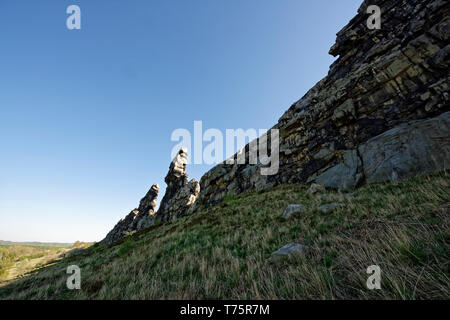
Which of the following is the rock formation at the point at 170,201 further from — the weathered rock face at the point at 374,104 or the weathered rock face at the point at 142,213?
the weathered rock face at the point at 374,104

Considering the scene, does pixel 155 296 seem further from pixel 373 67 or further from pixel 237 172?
pixel 237 172

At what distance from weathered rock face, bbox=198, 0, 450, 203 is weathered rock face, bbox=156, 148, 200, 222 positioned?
19704 millimetres

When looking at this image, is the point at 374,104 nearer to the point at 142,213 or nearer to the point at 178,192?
the point at 178,192

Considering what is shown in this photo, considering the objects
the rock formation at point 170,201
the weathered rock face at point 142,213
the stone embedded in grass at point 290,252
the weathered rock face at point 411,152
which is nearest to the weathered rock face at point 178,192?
the rock formation at point 170,201

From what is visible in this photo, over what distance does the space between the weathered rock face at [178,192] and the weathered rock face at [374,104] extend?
1970 cm

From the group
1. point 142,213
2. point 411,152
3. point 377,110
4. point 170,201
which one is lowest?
point 142,213

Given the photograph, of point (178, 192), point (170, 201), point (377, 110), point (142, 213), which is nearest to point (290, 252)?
point (377, 110)

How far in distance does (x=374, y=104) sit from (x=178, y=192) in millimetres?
40667

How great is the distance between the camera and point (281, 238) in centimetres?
508

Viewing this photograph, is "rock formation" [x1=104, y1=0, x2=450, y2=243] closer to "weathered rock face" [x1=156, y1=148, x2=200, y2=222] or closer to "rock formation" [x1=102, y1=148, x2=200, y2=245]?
"weathered rock face" [x1=156, y1=148, x2=200, y2=222]

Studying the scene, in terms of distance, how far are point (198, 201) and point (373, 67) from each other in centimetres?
2998

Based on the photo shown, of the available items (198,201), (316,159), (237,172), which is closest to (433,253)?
(316,159)

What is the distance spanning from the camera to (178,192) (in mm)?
42750

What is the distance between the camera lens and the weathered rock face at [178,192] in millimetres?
37625
